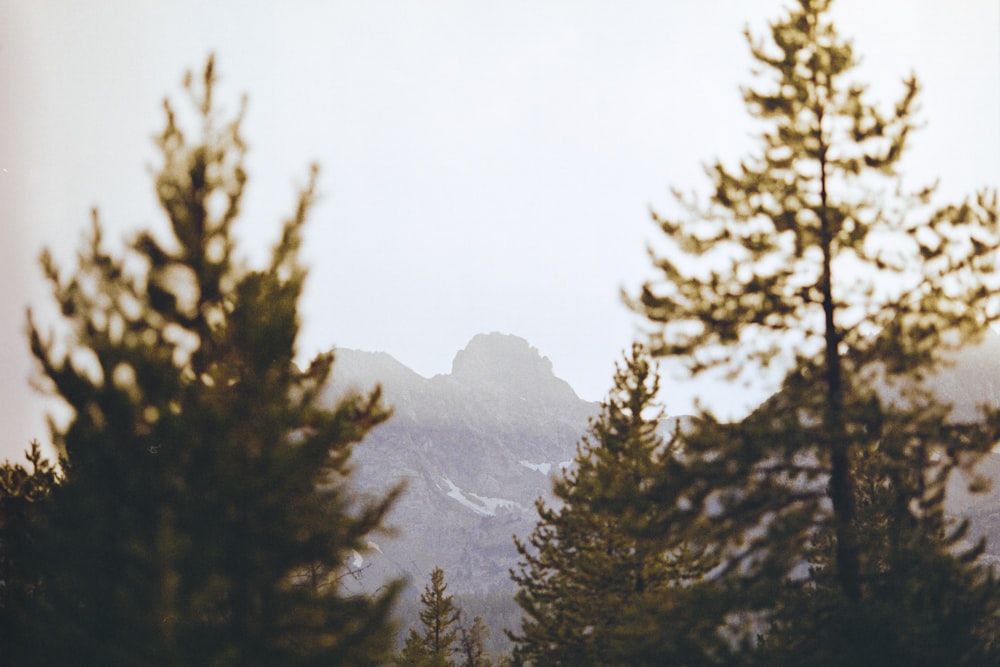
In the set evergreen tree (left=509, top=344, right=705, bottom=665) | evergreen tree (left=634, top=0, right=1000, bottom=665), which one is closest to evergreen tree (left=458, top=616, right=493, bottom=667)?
evergreen tree (left=509, top=344, right=705, bottom=665)

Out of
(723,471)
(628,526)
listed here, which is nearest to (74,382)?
(628,526)

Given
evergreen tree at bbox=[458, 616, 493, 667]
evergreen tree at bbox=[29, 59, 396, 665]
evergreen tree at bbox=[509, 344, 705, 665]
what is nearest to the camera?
evergreen tree at bbox=[29, 59, 396, 665]

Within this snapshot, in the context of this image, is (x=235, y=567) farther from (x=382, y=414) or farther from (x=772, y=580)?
(x=772, y=580)

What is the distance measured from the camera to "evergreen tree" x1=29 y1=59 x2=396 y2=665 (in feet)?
15.7

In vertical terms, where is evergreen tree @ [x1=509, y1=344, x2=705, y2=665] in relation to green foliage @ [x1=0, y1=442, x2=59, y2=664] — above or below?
above

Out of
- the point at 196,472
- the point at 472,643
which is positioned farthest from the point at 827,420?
the point at 472,643

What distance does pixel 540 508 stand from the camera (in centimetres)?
1791

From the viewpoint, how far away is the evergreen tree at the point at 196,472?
479cm

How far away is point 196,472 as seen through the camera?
17.1 feet

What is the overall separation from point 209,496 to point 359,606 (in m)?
1.65

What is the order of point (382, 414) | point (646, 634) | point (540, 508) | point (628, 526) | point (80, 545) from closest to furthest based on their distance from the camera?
point (80, 545), point (382, 414), point (646, 634), point (628, 526), point (540, 508)

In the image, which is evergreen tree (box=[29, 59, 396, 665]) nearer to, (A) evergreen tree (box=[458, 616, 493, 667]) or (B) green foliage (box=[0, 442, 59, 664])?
(B) green foliage (box=[0, 442, 59, 664])

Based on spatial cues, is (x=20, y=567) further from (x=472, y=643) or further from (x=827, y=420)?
(x=472, y=643)

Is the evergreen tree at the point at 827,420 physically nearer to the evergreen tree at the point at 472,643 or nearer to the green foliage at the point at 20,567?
the green foliage at the point at 20,567
